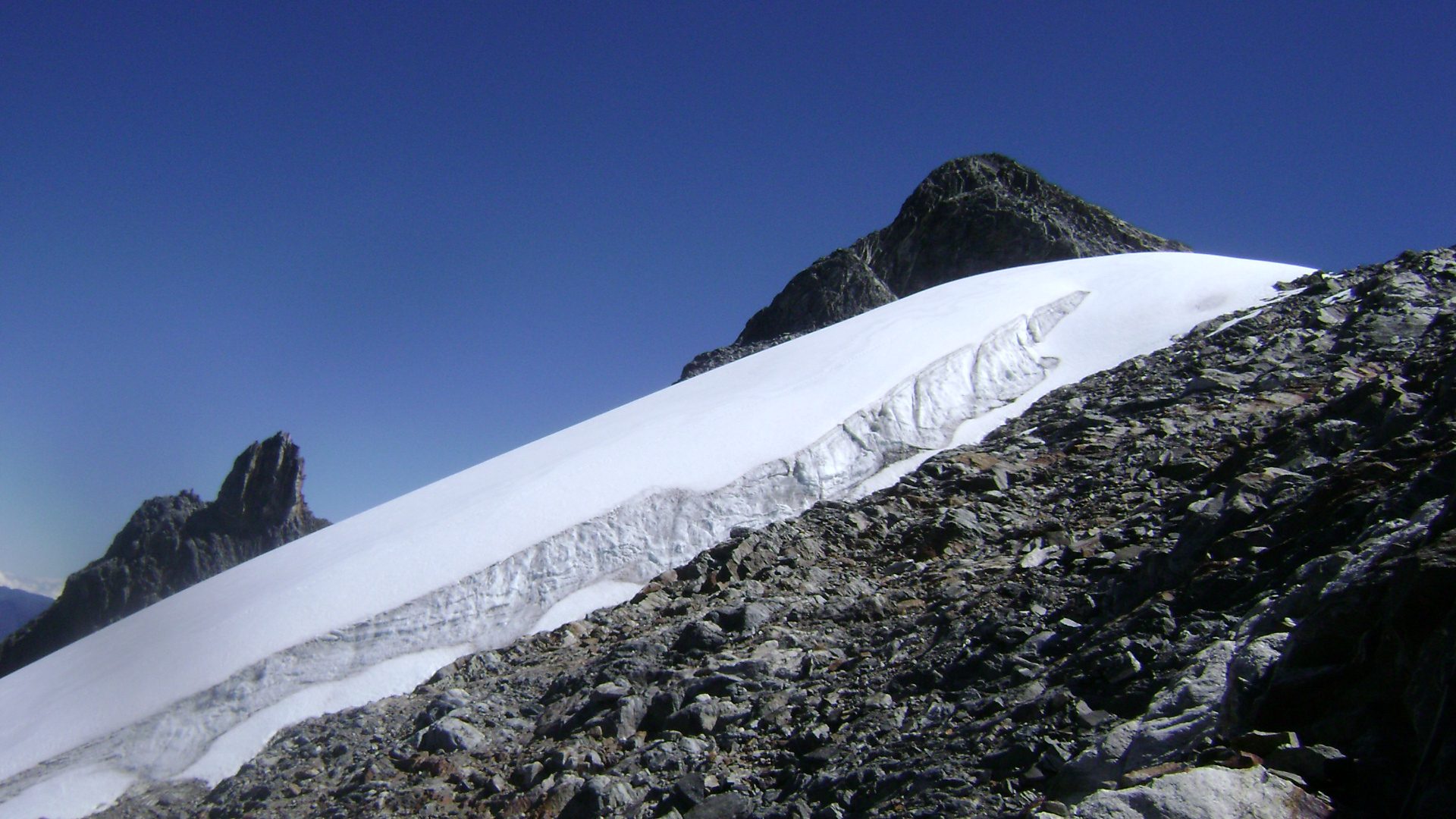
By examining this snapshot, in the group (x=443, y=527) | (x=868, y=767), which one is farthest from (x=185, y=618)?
(x=868, y=767)

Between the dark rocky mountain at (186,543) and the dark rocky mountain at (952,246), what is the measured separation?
3161cm

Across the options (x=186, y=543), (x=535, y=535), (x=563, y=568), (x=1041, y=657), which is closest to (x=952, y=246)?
(x=535, y=535)

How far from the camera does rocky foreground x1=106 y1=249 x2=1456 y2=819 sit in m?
3.32

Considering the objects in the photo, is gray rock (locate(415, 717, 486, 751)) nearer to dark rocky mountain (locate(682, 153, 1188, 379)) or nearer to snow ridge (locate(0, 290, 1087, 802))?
snow ridge (locate(0, 290, 1087, 802))

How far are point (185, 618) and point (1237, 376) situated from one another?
45.1 ft

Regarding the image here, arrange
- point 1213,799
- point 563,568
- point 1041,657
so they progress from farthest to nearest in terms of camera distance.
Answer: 1. point 563,568
2. point 1041,657
3. point 1213,799

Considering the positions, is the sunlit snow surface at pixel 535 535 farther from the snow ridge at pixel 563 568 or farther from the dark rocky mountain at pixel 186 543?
the dark rocky mountain at pixel 186 543

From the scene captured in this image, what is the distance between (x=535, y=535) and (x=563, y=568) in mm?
756

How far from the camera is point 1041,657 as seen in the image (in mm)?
5277

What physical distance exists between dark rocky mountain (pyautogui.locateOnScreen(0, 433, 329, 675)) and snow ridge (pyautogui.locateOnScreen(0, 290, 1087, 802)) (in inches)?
1910

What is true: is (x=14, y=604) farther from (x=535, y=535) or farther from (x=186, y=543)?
(x=535, y=535)

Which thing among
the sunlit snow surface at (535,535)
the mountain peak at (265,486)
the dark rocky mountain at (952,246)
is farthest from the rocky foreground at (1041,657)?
the mountain peak at (265,486)

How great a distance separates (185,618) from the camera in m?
10.9

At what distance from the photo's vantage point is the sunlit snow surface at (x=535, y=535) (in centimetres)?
882
